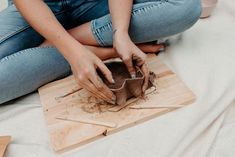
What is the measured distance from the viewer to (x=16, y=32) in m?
0.86

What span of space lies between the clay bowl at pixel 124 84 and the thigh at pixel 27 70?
0.17 metres

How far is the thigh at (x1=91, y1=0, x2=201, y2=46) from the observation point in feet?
2.71

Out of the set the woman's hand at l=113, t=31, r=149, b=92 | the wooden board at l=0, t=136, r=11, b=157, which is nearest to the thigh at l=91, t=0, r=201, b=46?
the woman's hand at l=113, t=31, r=149, b=92

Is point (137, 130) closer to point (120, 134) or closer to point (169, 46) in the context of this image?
point (120, 134)

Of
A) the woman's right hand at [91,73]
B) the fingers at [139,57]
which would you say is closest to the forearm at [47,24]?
the woman's right hand at [91,73]

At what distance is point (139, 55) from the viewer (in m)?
0.74

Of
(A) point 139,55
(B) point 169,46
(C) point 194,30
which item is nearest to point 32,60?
(A) point 139,55

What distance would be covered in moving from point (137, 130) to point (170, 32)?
0.32m

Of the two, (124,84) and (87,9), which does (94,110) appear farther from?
(87,9)

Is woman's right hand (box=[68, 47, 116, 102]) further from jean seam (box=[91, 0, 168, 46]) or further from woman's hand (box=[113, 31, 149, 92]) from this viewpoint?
jean seam (box=[91, 0, 168, 46])

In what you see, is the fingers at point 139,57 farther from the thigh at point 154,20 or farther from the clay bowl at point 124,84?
the thigh at point 154,20

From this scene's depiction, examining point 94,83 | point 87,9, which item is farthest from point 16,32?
point 94,83

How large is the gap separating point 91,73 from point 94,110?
0.37 feet

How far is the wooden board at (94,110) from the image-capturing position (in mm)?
693
